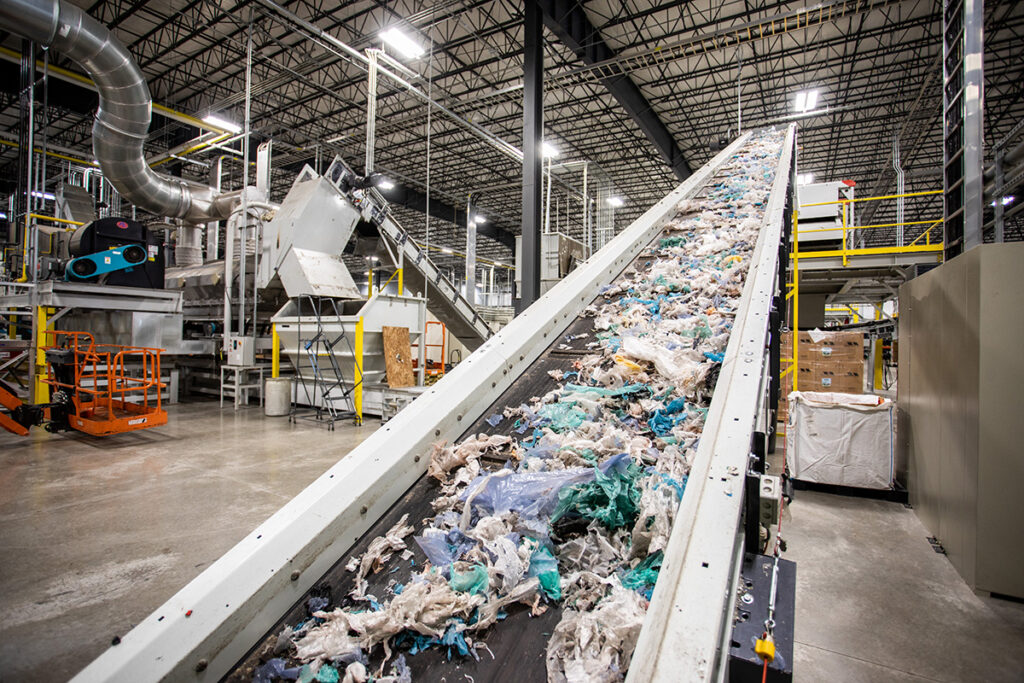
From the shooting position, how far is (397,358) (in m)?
6.87

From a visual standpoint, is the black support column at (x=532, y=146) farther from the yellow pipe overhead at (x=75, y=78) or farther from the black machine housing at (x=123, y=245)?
the yellow pipe overhead at (x=75, y=78)

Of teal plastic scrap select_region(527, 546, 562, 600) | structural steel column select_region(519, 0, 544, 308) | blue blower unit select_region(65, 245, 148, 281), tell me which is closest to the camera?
teal plastic scrap select_region(527, 546, 562, 600)

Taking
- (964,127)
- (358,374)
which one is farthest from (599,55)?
(358,374)

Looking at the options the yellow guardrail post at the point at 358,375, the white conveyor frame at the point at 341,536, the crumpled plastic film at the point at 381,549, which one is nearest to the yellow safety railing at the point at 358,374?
the yellow guardrail post at the point at 358,375

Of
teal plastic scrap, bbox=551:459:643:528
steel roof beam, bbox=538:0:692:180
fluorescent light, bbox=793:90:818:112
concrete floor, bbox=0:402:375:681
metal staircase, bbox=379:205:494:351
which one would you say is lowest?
concrete floor, bbox=0:402:375:681

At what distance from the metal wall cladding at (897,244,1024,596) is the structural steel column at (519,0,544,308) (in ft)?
16.5

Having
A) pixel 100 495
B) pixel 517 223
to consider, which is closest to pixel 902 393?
pixel 100 495

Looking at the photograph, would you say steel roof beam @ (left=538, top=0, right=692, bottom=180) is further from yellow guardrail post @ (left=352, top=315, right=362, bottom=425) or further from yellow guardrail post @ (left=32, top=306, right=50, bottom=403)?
yellow guardrail post @ (left=32, top=306, right=50, bottom=403)

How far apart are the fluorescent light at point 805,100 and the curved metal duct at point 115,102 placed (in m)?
11.6

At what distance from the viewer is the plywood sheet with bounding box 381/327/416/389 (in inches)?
267

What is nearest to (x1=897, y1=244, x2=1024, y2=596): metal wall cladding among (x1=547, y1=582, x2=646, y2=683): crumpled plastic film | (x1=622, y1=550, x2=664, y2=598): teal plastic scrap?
(x1=622, y1=550, x2=664, y2=598): teal plastic scrap

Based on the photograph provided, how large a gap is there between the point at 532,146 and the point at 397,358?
3.88 m

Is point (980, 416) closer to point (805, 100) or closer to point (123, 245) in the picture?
point (123, 245)

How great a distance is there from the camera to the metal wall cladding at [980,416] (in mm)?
2533
